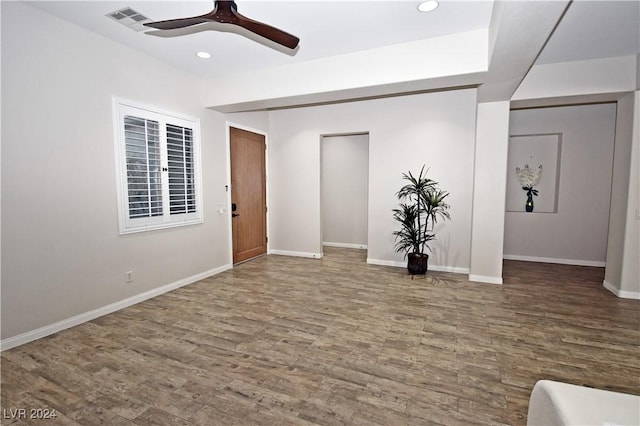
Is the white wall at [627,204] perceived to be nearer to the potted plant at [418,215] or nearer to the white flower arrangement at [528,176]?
the white flower arrangement at [528,176]

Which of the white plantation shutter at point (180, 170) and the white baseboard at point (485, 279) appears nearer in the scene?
the white plantation shutter at point (180, 170)

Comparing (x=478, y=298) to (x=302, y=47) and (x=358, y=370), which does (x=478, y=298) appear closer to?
(x=358, y=370)

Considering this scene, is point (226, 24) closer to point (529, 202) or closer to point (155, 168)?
point (155, 168)

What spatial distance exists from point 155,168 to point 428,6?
340 cm

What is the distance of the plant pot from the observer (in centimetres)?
459

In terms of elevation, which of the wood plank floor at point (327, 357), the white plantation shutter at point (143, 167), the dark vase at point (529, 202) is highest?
the white plantation shutter at point (143, 167)

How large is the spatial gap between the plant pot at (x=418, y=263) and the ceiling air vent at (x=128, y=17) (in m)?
4.37

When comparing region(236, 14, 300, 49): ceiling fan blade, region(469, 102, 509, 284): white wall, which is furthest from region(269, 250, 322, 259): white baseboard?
region(236, 14, 300, 49): ceiling fan blade

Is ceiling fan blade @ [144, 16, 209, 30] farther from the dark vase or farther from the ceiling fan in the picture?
the dark vase

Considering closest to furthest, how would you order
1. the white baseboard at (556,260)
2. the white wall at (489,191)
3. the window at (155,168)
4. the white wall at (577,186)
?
the window at (155,168)
the white wall at (489,191)
the white wall at (577,186)
the white baseboard at (556,260)

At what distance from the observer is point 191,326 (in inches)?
116

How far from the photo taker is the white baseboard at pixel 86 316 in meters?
2.57

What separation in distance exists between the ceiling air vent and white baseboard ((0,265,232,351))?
2.91 meters

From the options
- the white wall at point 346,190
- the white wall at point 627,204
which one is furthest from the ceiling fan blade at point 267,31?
the white wall at point 627,204
